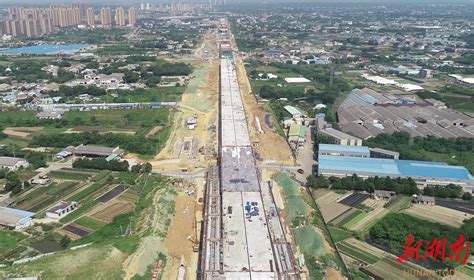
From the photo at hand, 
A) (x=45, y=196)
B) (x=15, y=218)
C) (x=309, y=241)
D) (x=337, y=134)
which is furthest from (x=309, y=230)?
(x=45, y=196)

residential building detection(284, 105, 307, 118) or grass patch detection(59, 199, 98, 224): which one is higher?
residential building detection(284, 105, 307, 118)

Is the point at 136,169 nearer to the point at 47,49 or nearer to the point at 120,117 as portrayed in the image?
the point at 120,117

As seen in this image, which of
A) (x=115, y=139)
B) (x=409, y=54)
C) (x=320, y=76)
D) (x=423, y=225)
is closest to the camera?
(x=423, y=225)

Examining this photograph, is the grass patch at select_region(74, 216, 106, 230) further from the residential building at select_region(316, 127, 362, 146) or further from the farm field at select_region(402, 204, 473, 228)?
the residential building at select_region(316, 127, 362, 146)

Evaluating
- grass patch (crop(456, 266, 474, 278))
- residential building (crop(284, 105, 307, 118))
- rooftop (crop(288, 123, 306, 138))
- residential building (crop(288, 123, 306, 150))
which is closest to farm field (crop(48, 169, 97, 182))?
residential building (crop(288, 123, 306, 150))

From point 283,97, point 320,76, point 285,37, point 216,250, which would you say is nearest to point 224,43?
point 285,37

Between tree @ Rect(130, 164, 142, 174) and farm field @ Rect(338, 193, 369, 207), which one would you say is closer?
farm field @ Rect(338, 193, 369, 207)

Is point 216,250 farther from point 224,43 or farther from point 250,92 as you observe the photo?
point 224,43
